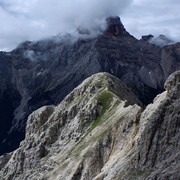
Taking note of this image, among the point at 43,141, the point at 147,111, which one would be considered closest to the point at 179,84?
the point at 147,111

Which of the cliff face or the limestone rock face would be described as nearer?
the cliff face

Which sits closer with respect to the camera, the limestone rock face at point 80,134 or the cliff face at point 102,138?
the cliff face at point 102,138

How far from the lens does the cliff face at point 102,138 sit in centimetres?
9581

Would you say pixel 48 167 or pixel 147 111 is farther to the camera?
pixel 48 167

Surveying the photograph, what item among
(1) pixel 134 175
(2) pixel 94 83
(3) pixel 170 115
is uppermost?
(2) pixel 94 83

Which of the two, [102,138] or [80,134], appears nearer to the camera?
[102,138]

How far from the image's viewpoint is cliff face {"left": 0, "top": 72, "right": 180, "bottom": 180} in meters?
95.8

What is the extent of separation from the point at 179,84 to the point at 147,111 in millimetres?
13212

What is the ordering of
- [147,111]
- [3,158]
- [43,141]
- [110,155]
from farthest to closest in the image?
[3,158] → [43,141] → [110,155] → [147,111]

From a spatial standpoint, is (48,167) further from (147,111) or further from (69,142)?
(147,111)

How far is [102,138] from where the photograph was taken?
433 feet

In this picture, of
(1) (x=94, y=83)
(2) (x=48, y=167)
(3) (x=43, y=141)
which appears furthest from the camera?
(1) (x=94, y=83)

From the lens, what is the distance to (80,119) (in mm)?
159000

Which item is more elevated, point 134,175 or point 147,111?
point 147,111
